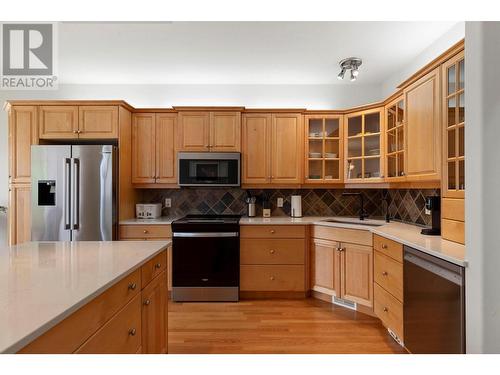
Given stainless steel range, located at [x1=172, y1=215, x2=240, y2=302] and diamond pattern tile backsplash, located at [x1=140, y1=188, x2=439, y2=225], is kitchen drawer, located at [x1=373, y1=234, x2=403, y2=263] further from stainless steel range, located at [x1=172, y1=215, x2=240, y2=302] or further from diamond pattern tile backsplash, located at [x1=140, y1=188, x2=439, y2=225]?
stainless steel range, located at [x1=172, y1=215, x2=240, y2=302]

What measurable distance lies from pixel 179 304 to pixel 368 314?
2006 millimetres

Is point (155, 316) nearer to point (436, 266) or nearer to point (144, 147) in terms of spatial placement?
point (436, 266)

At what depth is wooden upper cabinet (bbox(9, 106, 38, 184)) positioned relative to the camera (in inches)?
126

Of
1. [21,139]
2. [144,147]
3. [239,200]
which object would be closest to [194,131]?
[144,147]

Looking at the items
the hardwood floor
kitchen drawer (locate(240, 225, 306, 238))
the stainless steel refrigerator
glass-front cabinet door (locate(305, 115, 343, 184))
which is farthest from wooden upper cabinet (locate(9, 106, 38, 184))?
glass-front cabinet door (locate(305, 115, 343, 184))

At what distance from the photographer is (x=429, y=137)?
88.0 inches

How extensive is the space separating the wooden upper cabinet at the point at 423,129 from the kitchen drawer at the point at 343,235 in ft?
2.30

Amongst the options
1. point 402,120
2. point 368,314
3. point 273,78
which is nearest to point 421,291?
point 368,314

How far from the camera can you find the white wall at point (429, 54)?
2461mm

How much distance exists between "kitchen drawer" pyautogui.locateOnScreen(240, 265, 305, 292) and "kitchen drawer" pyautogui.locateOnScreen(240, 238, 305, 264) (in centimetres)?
9

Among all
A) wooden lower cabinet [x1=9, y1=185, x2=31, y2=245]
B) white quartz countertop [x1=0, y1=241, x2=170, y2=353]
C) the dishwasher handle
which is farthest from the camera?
wooden lower cabinet [x1=9, y1=185, x2=31, y2=245]

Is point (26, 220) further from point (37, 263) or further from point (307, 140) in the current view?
point (307, 140)

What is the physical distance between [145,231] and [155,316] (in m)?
1.65

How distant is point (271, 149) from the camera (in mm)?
3574
